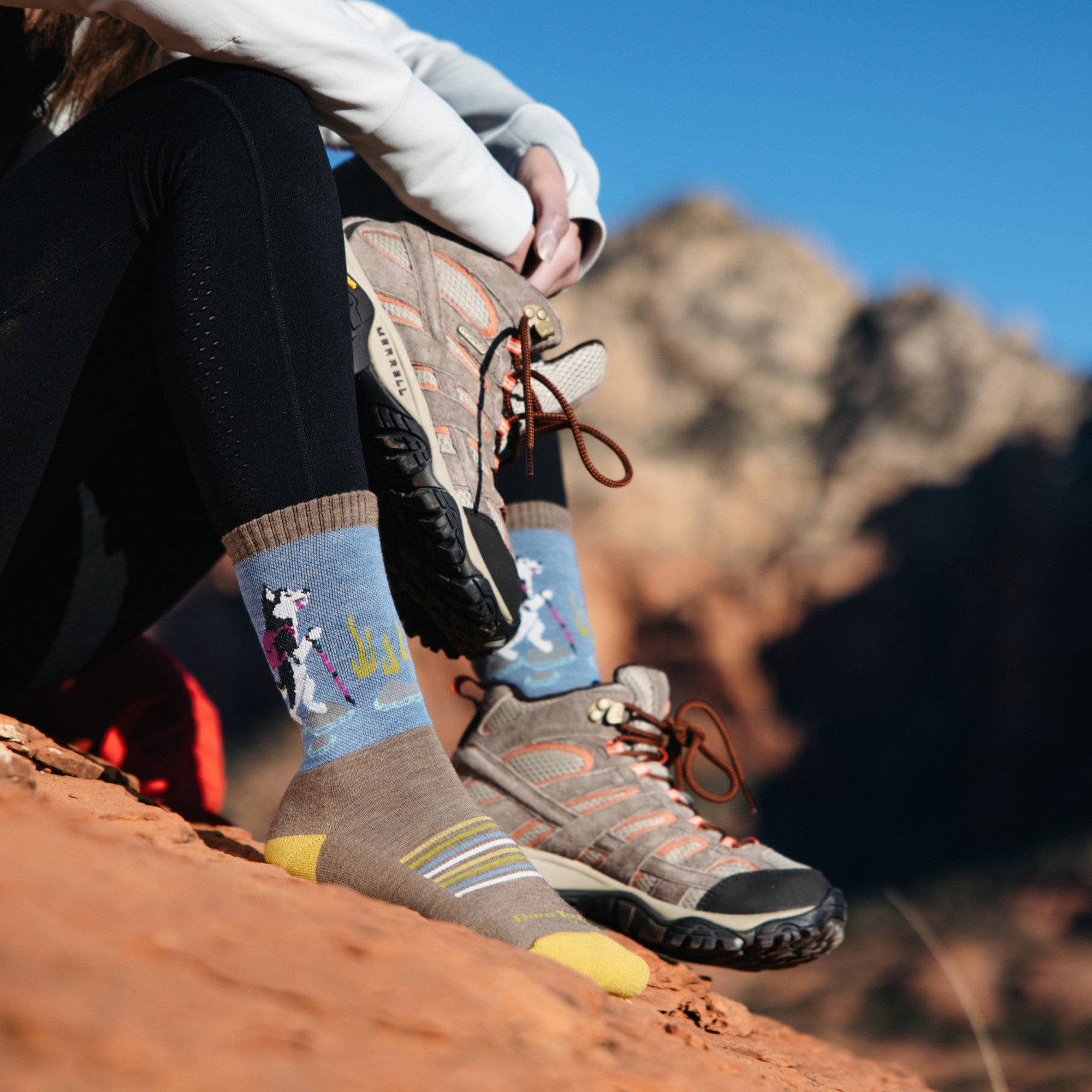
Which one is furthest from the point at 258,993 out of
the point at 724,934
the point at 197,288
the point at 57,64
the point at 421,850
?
the point at 57,64

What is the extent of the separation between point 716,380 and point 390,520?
19.7 ft

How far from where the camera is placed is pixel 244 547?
715 mm

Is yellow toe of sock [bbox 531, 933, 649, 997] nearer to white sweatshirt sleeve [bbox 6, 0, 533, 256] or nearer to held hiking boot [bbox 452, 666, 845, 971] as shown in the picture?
held hiking boot [bbox 452, 666, 845, 971]

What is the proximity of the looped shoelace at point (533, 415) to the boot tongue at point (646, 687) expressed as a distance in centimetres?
24

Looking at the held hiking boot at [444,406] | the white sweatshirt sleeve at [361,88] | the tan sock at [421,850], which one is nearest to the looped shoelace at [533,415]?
the held hiking boot at [444,406]

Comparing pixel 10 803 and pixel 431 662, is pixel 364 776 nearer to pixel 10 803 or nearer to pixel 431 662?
pixel 10 803

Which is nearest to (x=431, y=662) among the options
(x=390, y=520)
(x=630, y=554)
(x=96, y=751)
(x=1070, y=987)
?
(x=630, y=554)

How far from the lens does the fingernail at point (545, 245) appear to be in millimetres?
979

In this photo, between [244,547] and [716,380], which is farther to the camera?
[716,380]

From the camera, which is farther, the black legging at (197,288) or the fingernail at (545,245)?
the fingernail at (545,245)

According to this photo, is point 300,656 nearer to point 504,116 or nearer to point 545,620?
point 545,620

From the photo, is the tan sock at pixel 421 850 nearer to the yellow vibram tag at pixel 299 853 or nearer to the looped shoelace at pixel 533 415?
the yellow vibram tag at pixel 299 853

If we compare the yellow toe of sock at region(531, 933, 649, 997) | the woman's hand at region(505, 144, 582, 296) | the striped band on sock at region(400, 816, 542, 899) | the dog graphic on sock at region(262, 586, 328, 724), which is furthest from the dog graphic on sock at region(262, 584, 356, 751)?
the woman's hand at region(505, 144, 582, 296)

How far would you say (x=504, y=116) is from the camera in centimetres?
111
